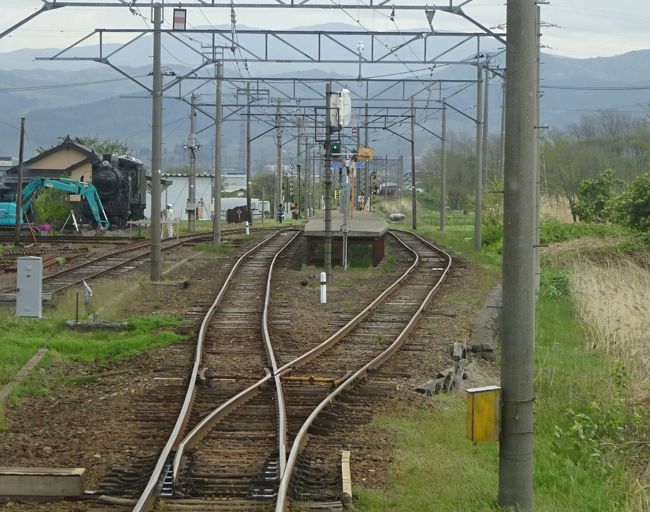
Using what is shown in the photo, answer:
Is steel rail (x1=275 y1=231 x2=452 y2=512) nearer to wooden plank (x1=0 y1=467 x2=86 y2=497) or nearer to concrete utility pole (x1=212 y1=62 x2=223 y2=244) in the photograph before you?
wooden plank (x1=0 y1=467 x2=86 y2=497)

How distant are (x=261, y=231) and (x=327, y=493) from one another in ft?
145

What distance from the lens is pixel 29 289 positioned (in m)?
18.1

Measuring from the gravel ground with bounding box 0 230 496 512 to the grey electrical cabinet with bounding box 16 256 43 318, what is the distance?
1.83m

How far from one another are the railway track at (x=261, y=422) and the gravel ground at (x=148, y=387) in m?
0.44

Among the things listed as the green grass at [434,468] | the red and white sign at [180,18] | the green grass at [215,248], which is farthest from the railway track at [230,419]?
the green grass at [215,248]

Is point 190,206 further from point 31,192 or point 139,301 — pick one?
point 139,301

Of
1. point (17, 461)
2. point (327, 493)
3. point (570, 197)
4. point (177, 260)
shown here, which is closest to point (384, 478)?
point (327, 493)

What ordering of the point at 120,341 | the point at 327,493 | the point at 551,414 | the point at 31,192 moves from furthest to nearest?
the point at 31,192
the point at 120,341
the point at 551,414
the point at 327,493

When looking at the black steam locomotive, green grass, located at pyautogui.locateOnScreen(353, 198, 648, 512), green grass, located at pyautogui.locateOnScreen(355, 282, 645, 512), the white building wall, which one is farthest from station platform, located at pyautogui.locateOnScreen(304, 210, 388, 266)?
the white building wall

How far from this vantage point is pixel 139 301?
21.4 meters

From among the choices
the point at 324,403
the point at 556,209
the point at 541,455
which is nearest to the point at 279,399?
the point at 324,403

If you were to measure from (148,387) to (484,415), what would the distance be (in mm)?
5584

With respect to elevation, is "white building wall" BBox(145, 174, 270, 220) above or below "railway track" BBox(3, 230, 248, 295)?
above

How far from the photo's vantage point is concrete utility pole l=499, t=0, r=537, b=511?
24.9 ft
